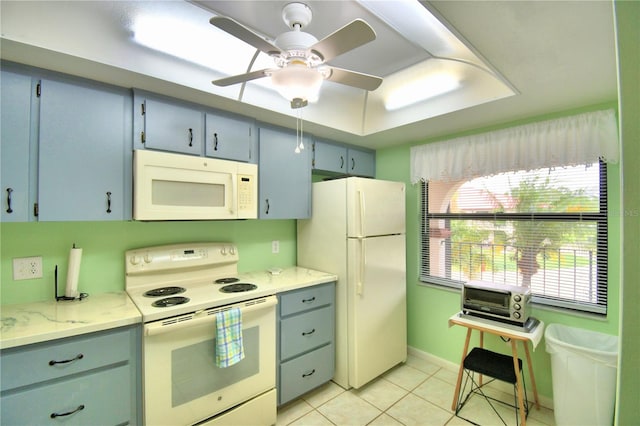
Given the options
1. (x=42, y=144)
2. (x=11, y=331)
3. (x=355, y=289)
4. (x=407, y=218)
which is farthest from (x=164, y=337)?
(x=407, y=218)

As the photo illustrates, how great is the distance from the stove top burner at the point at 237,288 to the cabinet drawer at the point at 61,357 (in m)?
0.63

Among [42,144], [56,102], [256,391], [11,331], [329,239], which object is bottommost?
[256,391]

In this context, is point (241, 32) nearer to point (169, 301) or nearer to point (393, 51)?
point (393, 51)

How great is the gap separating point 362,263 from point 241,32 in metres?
1.85

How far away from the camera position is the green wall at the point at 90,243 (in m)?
1.77

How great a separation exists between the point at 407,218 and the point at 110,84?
2.72 meters

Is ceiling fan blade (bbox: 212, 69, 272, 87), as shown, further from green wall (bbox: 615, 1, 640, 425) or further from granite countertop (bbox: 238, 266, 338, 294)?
granite countertop (bbox: 238, 266, 338, 294)

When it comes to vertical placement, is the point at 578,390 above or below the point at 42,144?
below

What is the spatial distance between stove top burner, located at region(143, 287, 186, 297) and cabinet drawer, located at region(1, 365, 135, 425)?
49 cm

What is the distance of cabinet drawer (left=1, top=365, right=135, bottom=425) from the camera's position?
4.44 feet

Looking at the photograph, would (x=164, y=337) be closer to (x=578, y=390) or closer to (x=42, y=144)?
(x=42, y=144)

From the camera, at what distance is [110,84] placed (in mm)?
1791

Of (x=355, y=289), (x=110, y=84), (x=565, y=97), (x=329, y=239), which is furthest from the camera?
(x=329, y=239)

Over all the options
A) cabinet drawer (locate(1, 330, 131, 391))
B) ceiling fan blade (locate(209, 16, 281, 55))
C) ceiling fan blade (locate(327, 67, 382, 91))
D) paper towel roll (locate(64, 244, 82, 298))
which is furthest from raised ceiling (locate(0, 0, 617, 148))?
cabinet drawer (locate(1, 330, 131, 391))
